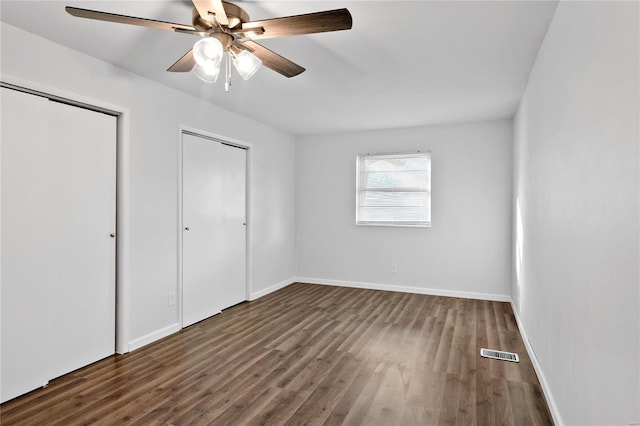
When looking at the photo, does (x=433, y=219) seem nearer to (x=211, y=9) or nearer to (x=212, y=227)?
(x=212, y=227)

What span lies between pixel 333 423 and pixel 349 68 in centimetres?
268

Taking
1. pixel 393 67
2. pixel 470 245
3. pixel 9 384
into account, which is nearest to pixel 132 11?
pixel 393 67

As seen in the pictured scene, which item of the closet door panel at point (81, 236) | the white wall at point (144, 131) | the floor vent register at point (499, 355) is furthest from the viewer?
the floor vent register at point (499, 355)

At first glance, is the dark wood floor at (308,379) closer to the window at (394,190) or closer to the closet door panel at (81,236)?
the closet door panel at (81,236)

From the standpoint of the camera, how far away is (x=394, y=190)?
565 centimetres

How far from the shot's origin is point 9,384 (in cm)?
246

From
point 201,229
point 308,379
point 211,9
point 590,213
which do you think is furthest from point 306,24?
point 201,229

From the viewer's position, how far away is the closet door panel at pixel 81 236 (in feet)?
9.11

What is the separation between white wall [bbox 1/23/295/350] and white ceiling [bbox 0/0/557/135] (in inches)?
4.8

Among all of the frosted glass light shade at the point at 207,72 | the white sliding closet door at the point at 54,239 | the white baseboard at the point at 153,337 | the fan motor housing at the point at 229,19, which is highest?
the fan motor housing at the point at 229,19

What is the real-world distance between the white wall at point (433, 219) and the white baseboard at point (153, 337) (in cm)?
278

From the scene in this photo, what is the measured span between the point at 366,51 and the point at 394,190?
308cm

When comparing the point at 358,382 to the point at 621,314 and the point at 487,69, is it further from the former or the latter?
the point at 487,69

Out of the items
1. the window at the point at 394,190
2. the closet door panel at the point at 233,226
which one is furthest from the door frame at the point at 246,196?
the window at the point at 394,190
